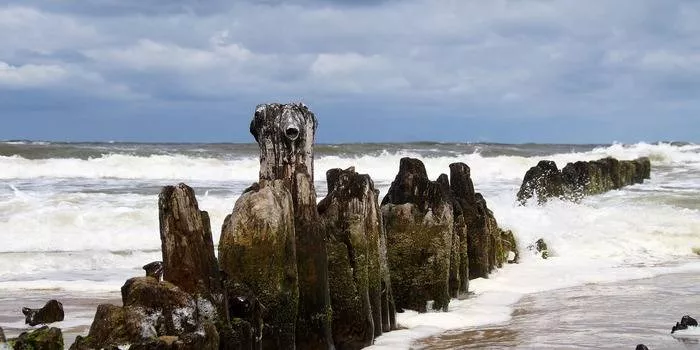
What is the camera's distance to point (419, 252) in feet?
26.2

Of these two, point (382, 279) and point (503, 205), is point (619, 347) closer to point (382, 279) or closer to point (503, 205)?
point (382, 279)

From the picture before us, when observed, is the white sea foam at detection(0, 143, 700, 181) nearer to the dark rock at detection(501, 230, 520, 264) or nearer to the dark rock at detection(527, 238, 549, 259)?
the dark rock at detection(527, 238, 549, 259)

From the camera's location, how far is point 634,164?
96.9 ft

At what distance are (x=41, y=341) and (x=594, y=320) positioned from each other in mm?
4876

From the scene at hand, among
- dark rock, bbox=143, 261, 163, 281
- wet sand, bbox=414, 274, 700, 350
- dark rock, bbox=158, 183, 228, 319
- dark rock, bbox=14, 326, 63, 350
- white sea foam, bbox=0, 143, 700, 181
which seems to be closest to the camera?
dark rock, bbox=14, 326, 63, 350

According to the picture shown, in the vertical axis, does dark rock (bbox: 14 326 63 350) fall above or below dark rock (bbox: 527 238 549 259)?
above

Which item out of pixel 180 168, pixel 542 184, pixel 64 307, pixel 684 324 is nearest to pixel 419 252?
pixel 684 324

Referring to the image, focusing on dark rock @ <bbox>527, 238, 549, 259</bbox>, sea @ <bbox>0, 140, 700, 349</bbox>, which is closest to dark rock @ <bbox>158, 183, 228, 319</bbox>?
sea @ <bbox>0, 140, 700, 349</bbox>

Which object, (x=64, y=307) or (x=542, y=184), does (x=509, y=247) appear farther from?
(x=64, y=307)

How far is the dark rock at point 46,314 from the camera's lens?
775 centimetres

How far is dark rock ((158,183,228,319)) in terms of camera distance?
4.94 metres

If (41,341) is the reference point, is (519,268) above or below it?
below

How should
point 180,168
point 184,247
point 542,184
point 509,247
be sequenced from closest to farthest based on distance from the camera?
point 184,247 < point 509,247 < point 542,184 < point 180,168

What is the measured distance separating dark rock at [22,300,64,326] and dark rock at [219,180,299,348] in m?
2.92
